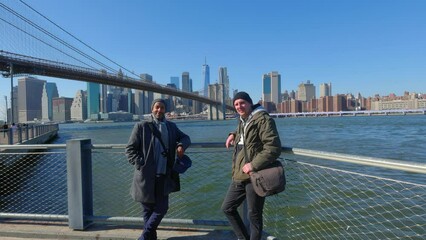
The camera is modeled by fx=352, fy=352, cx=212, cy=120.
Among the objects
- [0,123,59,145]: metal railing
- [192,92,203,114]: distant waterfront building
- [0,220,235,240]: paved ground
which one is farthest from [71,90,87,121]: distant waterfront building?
[0,220,235,240]: paved ground

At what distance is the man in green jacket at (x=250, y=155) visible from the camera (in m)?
→ 2.48

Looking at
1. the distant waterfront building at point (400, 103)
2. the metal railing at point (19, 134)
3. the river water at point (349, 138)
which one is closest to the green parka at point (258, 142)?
the river water at point (349, 138)

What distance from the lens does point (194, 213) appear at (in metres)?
6.69

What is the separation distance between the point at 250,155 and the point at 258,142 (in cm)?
12

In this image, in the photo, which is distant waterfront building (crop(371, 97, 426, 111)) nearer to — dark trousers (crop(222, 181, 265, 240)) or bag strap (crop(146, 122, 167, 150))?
dark trousers (crop(222, 181, 265, 240))

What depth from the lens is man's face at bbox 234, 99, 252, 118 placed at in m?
2.76

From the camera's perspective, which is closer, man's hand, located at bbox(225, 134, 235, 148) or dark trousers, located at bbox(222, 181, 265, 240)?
dark trousers, located at bbox(222, 181, 265, 240)

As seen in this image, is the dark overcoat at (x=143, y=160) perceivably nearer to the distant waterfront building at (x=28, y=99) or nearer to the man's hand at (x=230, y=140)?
the man's hand at (x=230, y=140)

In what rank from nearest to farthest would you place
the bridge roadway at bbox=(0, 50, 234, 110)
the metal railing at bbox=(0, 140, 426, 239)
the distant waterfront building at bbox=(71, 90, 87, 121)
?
the metal railing at bbox=(0, 140, 426, 239) < the bridge roadway at bbox=(0, 50, 234, 110) < the distant waterfront building at bbox=(71, 90, 87, 121)

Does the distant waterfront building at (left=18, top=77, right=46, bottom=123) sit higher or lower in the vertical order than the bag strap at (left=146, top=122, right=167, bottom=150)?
higher

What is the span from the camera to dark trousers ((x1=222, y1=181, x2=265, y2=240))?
2.69 meters

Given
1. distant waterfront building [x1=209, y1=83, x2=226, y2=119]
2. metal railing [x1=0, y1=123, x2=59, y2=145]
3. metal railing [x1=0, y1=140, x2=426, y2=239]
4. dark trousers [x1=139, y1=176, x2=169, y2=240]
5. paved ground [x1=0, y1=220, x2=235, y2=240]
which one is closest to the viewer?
dark trousers [x1=139, y1=176, x2=169, y2=240]

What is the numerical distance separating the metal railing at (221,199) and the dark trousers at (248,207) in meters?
0.40

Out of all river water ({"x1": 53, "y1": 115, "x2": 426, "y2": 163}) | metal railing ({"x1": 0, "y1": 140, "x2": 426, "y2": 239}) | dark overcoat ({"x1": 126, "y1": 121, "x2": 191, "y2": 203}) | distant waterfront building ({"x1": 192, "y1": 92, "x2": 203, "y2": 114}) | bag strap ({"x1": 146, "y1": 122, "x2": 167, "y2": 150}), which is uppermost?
distant waterfront building ({"x1": 192, "y1": 92, "x2": 203, "y2": 114})
